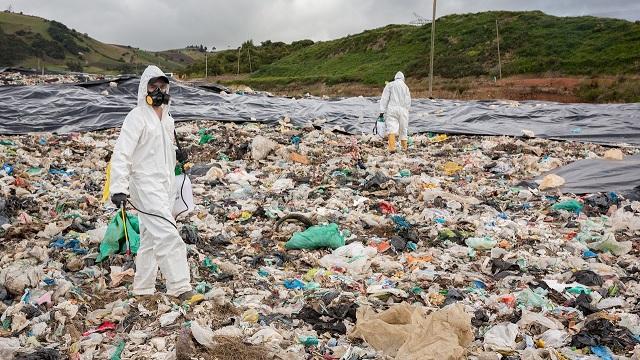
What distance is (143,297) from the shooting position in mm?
4207

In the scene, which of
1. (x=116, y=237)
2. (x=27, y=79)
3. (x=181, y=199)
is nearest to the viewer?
(x=181, y=199)

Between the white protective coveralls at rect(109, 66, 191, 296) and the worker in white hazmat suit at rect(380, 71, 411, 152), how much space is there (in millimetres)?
7105

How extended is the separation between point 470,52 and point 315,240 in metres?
34.6

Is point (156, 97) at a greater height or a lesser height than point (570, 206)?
greater

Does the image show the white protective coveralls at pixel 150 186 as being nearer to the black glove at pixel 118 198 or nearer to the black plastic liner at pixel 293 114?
the black glove at pixel 118 198

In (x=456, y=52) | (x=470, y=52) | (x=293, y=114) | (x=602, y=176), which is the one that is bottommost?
(x=602, y=176)

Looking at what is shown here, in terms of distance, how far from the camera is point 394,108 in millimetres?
10906

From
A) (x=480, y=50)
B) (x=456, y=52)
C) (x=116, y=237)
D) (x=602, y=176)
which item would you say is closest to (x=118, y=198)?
(x=116, y=237)

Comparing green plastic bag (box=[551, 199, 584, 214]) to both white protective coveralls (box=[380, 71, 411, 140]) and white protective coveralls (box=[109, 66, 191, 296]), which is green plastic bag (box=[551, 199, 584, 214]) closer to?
white protective coveralls (box=[380, 71, 411, 140])

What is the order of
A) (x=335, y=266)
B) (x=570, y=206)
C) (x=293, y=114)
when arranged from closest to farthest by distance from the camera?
(x=335, y=266)
(x=570, y=206)
(x=293, y=114)

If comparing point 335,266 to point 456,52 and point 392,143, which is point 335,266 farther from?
point 456,52

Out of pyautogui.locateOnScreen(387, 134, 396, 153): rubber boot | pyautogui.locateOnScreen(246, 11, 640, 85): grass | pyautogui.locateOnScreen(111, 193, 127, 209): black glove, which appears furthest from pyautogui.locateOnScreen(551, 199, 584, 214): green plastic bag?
pyautogui.locateOnScreen(246, 11, 640, 85): grass

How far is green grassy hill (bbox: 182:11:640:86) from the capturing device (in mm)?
31242

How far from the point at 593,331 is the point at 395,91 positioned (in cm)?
770
